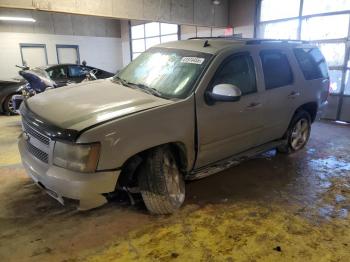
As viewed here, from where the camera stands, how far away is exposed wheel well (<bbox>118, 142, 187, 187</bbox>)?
2.70m

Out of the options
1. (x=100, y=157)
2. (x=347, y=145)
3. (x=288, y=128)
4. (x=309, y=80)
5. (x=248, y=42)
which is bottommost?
(x=347, y=145)

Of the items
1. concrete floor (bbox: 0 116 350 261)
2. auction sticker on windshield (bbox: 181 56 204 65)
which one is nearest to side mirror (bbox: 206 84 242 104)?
auction sticker on windshield (bbox: 181 56 204 65)

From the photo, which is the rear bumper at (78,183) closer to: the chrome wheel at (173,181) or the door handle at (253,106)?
the chrome wheel at (173,181)

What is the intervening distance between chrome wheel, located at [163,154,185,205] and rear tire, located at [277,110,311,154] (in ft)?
7.14

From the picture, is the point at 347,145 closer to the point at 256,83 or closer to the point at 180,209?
the point at 256,83

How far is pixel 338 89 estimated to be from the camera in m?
7.64

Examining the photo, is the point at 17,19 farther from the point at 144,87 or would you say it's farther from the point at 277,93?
the point at 277,93

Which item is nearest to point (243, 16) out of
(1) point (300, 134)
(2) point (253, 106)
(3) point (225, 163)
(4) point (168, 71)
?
(1) point (300, 134)

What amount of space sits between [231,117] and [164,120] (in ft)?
3.06

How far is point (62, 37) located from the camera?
15477 mm

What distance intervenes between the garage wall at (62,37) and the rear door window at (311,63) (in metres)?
13.3

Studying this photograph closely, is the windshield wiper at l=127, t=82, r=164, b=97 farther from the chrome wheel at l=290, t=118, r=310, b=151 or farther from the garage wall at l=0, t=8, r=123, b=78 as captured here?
the garage wall at l=0, t=8, r=123, b=78

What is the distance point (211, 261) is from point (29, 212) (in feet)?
6.51

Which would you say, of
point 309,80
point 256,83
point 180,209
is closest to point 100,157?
point 180,209
